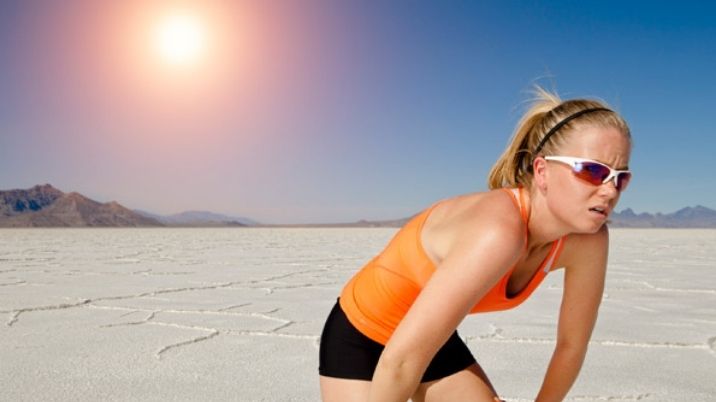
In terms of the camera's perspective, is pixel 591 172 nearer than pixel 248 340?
Yes

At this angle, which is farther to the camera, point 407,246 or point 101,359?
point 101,359

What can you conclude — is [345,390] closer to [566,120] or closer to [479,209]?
[479,209]

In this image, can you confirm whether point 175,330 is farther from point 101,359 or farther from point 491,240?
point 491,240

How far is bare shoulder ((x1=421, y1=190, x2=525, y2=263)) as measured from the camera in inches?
42.2

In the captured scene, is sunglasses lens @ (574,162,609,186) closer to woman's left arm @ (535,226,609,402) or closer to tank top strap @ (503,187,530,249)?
tank top strap @ (503,187,530,249)

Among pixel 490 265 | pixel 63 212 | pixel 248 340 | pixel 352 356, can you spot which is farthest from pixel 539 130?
pixel 63 212

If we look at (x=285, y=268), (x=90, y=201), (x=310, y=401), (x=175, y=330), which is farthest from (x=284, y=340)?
(x=90, y=201)

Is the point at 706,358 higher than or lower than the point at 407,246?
lower

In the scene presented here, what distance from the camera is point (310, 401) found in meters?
2.06

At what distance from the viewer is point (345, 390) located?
→ 4.69ft

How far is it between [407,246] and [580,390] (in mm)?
1224

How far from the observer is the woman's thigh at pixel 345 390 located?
4.65 ft

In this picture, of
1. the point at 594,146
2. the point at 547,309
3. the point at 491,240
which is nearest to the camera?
the point at 491,240

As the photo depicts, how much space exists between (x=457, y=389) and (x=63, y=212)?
310 ft
